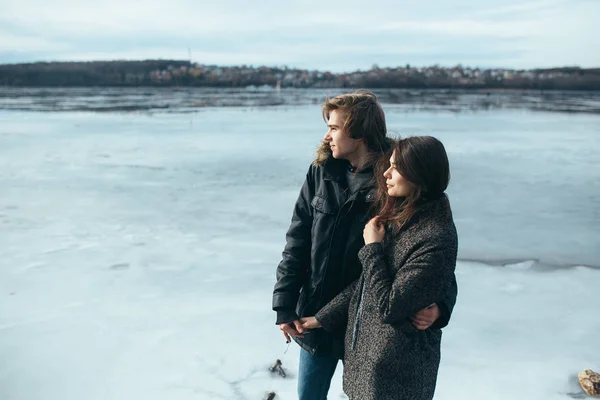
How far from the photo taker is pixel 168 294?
3.69 metres

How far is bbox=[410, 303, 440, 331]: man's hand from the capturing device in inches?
62.1

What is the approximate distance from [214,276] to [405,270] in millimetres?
2634

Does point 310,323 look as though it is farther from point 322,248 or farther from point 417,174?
point 417,174

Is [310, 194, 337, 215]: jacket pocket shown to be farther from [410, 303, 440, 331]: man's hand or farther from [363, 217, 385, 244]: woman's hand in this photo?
[410, 303, 440, 331]: man's hand

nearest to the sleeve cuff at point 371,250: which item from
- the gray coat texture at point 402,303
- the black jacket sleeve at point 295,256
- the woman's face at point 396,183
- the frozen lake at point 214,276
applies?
the gray coat texture at point 402,303

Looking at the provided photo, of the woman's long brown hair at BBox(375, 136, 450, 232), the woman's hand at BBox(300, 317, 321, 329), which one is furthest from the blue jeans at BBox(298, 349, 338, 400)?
the woman's long brown hair at BBox(375, 136, 450, 232)

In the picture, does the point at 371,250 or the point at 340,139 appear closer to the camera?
the point at 371,250

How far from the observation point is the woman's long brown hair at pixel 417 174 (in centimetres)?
156

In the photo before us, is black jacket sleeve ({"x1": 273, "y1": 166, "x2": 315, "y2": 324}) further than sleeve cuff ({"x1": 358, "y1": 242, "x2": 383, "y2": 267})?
Yes

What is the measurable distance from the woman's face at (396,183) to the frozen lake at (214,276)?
130cm

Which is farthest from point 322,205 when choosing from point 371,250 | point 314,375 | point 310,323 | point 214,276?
point 214,276

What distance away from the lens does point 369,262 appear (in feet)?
5.27

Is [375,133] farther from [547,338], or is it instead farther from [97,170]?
[97,170]

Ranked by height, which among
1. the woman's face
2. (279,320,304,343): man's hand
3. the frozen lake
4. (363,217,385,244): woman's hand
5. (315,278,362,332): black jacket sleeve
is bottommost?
the frozen lake
